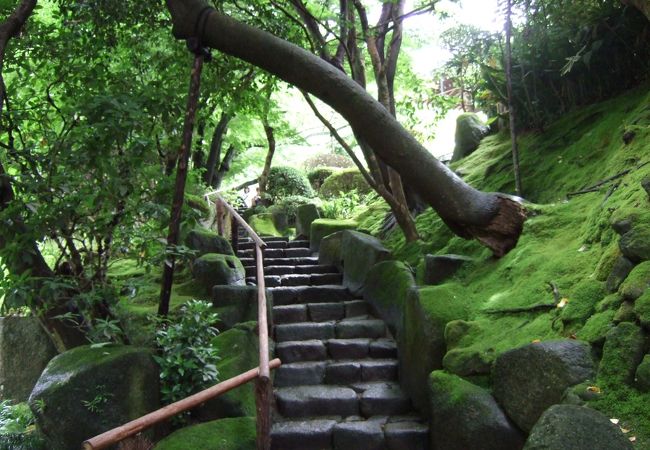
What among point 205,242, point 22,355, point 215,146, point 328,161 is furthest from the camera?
point 328,161

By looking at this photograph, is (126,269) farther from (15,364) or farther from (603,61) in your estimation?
(603,61)

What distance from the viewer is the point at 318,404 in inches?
201

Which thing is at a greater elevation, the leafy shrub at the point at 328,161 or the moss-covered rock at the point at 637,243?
the leafy shrub at the point at 328,161

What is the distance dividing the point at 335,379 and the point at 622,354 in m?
3.17

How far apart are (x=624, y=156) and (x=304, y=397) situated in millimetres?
3762

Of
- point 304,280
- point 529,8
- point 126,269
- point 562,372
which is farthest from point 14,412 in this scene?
point 529,8

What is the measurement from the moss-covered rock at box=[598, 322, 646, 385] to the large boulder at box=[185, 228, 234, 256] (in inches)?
228

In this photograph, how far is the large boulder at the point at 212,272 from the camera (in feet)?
22.6

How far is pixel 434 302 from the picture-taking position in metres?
4.89

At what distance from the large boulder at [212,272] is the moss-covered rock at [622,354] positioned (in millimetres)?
4841

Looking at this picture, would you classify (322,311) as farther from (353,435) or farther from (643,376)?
(643,376)

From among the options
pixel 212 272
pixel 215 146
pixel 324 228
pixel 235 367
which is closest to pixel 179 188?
pixel 235 367

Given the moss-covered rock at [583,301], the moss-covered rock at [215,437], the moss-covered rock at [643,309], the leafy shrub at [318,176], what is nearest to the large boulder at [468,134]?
the moss-covered rock at [583,301]

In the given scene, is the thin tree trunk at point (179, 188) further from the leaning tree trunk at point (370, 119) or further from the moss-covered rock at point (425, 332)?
the moss-covered rock at point (425, 332)
